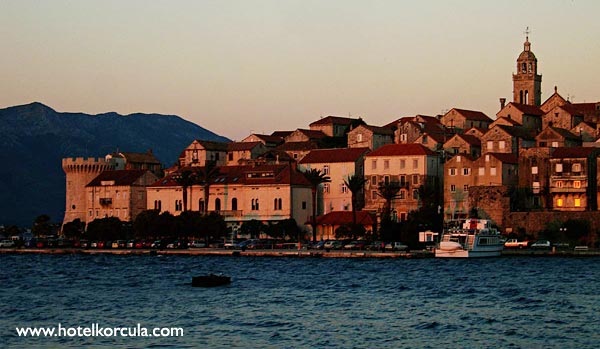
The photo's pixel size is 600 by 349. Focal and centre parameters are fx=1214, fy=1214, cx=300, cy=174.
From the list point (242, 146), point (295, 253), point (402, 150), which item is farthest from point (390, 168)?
point (242, 146)

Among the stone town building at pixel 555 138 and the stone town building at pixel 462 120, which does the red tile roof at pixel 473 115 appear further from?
the stone town building at pixel 555 138

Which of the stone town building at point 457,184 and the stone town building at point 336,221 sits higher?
the stone town building at point 457,184

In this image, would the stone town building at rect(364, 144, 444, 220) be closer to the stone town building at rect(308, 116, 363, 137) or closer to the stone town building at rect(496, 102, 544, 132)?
the stone town building at rect(496, 102, 544, 132)

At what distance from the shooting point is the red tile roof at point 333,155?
12319 centimetres

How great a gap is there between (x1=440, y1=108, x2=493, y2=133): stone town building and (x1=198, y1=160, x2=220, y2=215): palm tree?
89.9 ft

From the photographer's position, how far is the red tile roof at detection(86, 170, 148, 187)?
13412cm

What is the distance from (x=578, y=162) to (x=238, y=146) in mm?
44274

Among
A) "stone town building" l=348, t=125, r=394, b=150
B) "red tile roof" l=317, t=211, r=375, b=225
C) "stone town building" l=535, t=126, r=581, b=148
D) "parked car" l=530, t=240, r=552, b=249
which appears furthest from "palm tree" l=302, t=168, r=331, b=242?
"parked car" l=530, t=240, r=552, b=249

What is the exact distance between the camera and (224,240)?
396 feet

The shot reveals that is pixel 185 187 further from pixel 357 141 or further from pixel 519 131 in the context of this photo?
pixel 519 131

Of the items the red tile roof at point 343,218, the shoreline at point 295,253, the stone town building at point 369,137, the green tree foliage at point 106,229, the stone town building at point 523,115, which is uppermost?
the stone town building at point 523,115

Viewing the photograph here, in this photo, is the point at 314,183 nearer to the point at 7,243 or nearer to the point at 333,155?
the point at 333,155

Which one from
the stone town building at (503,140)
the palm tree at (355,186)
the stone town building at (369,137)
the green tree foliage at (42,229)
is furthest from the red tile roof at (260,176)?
the green tree foliage at (42,229)

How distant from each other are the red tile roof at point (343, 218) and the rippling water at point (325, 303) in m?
19.7
